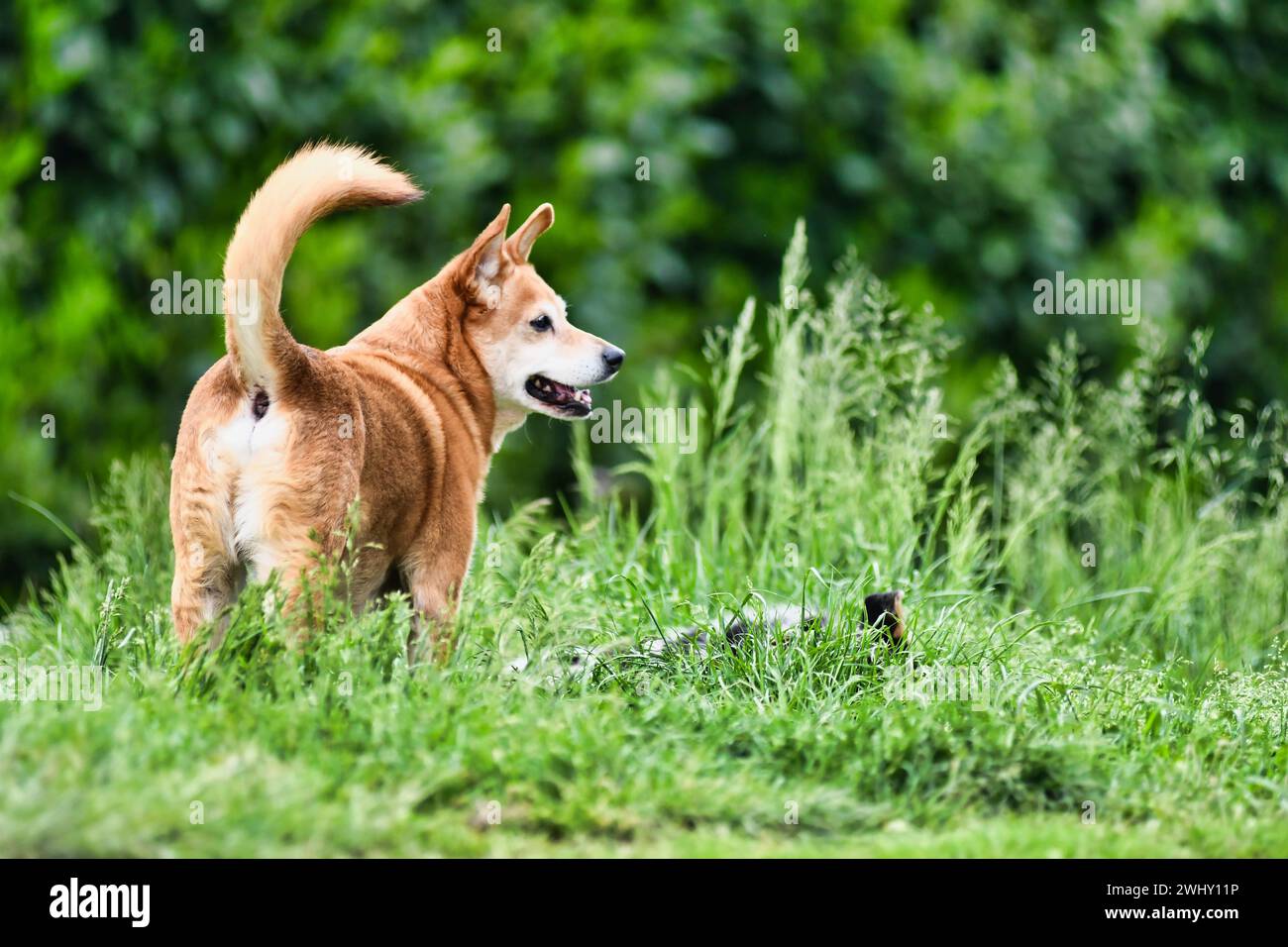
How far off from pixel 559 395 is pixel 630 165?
2.73 m

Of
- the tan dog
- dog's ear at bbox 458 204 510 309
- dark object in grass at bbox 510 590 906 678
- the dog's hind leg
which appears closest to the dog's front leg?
the tan dog

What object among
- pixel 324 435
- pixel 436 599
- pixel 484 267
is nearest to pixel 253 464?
pixel 324 435

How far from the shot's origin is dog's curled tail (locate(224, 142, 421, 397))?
366 centimetres

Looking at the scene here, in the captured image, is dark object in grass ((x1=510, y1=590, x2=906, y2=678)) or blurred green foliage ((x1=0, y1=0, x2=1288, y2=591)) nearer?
dark object in grass ((x1=510, y1=590, x2=906, y2=678))

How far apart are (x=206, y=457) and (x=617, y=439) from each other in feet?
11.9

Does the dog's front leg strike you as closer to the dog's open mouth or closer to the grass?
the grass

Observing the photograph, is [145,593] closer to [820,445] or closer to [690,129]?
[820,445]

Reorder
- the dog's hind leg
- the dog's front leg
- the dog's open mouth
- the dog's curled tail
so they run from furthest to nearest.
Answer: the dog's open mouth < the dog's front leg < the dog's hind leg < the dog's curled tail

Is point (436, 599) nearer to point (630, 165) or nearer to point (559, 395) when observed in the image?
point (559, 395)

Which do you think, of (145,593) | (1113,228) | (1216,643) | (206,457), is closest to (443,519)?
(206,457)

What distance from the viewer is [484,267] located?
4434 mm

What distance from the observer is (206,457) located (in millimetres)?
3742

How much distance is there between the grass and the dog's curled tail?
60cm

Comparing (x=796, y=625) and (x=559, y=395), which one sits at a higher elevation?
(x=559, y=395)
